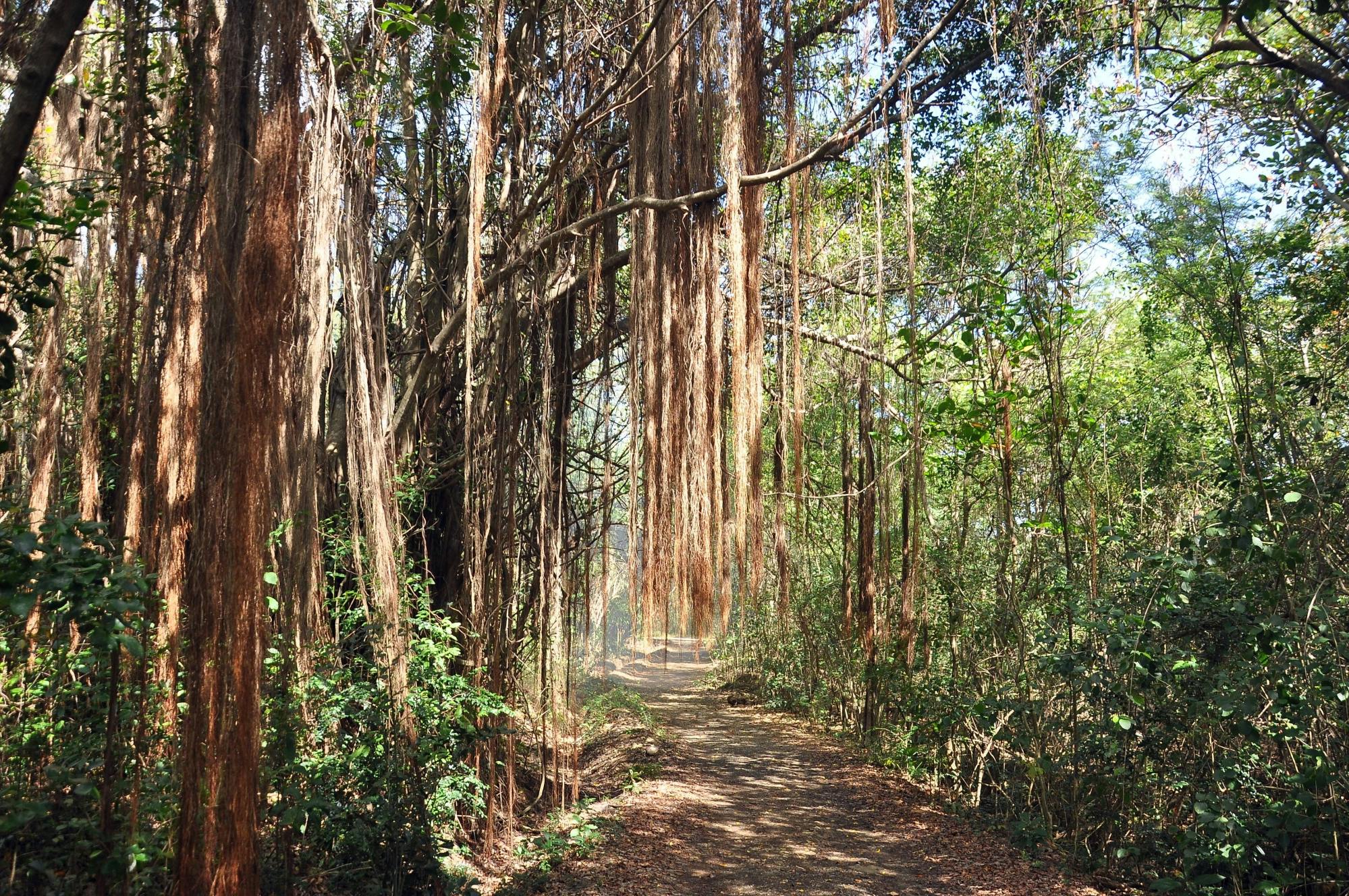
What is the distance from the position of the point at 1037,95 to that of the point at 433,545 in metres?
Answer: 4.26

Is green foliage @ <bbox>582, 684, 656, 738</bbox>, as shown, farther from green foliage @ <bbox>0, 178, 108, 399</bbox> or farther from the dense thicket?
green foliage @ <bbox>0, 178, 108, 399</bbox>

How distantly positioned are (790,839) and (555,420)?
10.2 ft

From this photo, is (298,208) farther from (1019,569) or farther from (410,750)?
(1019,569)

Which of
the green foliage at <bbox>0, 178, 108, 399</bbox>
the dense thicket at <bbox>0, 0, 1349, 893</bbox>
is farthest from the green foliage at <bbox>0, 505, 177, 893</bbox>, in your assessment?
the green foliage at <bbox>0, 178, 108, 399</bbox>

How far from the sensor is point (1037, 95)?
3.82 m

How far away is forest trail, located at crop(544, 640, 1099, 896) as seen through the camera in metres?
4.53

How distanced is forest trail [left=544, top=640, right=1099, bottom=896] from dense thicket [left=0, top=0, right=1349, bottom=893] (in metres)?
0.48

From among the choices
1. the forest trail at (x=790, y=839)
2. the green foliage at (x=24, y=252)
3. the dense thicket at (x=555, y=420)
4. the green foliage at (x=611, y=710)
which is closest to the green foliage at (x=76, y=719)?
the dense thicket at (x=555, y=420)

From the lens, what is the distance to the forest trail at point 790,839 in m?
4.53

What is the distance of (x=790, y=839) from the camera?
5.55m

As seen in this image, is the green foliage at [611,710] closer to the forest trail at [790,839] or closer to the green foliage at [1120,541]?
the forest trail at [790,839]

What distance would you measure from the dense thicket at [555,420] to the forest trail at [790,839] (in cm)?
48

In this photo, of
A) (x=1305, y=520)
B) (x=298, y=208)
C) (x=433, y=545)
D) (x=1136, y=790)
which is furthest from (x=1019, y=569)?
(x=298, y=208)

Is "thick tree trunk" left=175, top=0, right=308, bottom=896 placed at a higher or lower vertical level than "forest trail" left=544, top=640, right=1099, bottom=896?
higher
